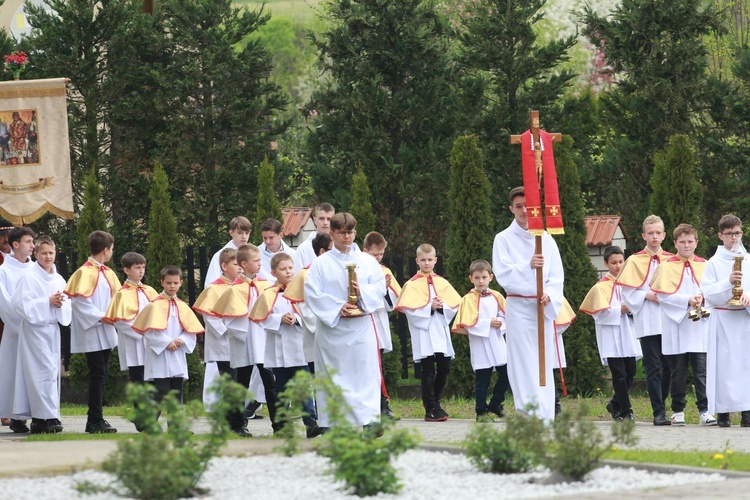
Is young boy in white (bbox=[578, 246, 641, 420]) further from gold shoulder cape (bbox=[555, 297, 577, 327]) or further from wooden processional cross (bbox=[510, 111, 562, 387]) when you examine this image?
wooden processional cross (bbox=[510, 111, 562, 387])

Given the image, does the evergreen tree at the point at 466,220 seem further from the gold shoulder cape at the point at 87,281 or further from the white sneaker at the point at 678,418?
the gold shoulder cape at the point at 87,281

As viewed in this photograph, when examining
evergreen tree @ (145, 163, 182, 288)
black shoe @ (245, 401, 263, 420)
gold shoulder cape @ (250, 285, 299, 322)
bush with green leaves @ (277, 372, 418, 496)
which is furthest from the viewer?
evergreen tree @ (145, 163, 182, 288)

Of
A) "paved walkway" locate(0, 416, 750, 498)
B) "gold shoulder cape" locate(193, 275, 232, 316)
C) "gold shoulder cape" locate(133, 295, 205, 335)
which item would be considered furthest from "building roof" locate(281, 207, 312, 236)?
"gold shoulder cape" locate(133, 295, 205, 335)

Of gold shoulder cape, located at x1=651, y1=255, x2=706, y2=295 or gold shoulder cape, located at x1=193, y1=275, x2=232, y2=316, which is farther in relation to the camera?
gold shoulder cape, located at x1=651, y1=255, x2=706, y2=295

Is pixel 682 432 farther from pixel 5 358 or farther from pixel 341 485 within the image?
pixel 5 358

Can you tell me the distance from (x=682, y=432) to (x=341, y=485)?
16.0 ft

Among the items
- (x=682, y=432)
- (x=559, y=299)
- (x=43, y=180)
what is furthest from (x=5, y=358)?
(x=682, y=432)

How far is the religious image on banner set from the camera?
46.8 feet

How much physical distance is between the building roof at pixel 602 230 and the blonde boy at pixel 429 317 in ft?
16.0

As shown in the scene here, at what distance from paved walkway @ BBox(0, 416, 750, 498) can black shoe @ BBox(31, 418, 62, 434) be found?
25 cm

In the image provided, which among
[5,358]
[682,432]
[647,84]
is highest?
[647,84]

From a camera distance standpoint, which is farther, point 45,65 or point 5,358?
point 45,65

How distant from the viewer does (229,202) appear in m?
19.7

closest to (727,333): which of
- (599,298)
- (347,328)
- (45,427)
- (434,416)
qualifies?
(599,298)
